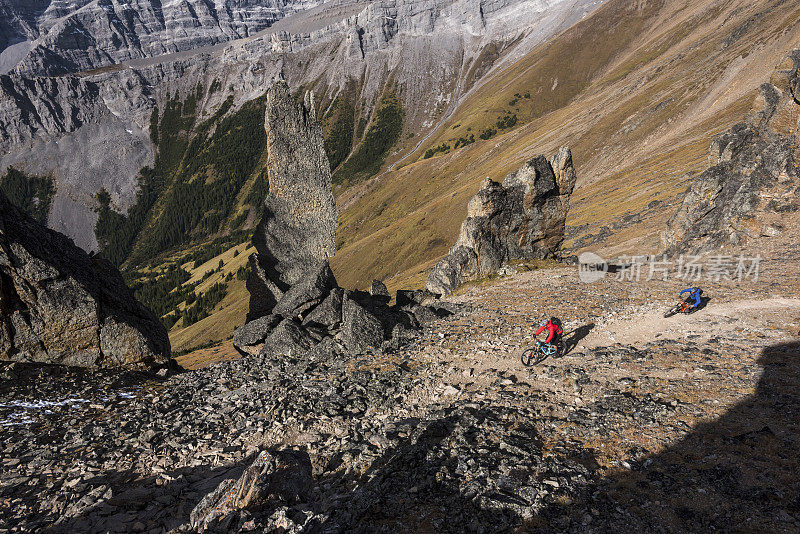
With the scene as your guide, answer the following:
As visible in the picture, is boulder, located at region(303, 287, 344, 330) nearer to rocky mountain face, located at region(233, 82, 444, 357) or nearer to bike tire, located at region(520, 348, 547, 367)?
rocky mountain face, located at region(233, 82, 444, 357)

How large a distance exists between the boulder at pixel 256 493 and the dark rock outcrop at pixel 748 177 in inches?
1485

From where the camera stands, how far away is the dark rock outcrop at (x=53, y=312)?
1703cm

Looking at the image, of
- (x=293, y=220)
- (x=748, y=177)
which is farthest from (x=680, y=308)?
(x=293, y=220)

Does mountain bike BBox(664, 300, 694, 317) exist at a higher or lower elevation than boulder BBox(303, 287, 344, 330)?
lower

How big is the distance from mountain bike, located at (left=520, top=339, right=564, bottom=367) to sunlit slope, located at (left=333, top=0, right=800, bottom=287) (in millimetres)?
35481

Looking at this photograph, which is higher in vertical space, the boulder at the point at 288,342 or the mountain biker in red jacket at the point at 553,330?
the boulder at the point at 288,342

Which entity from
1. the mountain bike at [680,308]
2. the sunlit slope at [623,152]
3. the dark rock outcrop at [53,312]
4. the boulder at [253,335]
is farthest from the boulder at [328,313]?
the sunlit slope at [623,152]

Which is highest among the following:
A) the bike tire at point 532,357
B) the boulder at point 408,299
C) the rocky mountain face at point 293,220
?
the rocky mountain face at point 293,220

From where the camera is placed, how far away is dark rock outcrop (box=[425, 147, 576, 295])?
32.6 m

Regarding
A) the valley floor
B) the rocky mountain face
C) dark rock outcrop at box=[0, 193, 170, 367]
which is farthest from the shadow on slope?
dark rock outcrop at box=[0, 193, 170, 367]

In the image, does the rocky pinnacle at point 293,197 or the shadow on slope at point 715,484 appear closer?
the shadow on slope at point 715,484

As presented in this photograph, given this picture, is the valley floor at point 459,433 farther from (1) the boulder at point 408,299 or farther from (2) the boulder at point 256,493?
(1) the boulder at point 408,299

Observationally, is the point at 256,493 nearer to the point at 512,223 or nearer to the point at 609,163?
the point at 512,223

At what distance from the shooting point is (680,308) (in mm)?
20094
